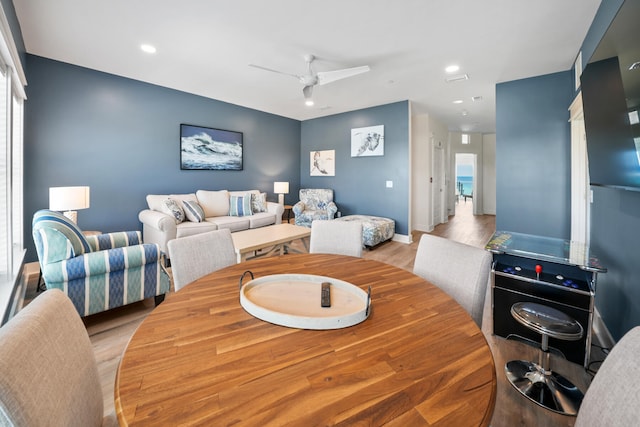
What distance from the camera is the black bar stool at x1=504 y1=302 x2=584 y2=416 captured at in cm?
146

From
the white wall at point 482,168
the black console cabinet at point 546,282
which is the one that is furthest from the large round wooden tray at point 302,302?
the white wall at point 482,168

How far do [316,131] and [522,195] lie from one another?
4352mm

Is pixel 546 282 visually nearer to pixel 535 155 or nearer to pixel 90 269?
pixel 535 155

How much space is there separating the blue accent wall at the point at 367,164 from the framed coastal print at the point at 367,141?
8 centimetres

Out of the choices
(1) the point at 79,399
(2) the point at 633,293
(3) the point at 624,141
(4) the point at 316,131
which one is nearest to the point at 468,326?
(1) the point at 79,399

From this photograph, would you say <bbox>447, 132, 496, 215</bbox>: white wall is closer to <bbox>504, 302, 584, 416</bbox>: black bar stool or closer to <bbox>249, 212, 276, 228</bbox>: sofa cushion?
<bbox>249, 212, 276, 228</bbox>: sofa cushion

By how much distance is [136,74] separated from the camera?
12.8ft

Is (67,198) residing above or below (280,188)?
below

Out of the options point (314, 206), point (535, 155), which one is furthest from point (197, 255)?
point (314, 206)

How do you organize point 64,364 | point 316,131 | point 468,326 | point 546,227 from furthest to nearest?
point 316,131 < point 546,227 < point 468,326 < point 64,364

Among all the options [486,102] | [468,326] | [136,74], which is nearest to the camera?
[468,326]

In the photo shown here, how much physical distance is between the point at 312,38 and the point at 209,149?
3.09 meters

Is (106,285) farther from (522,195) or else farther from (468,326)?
(522,195)

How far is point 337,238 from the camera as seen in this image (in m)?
2.16
